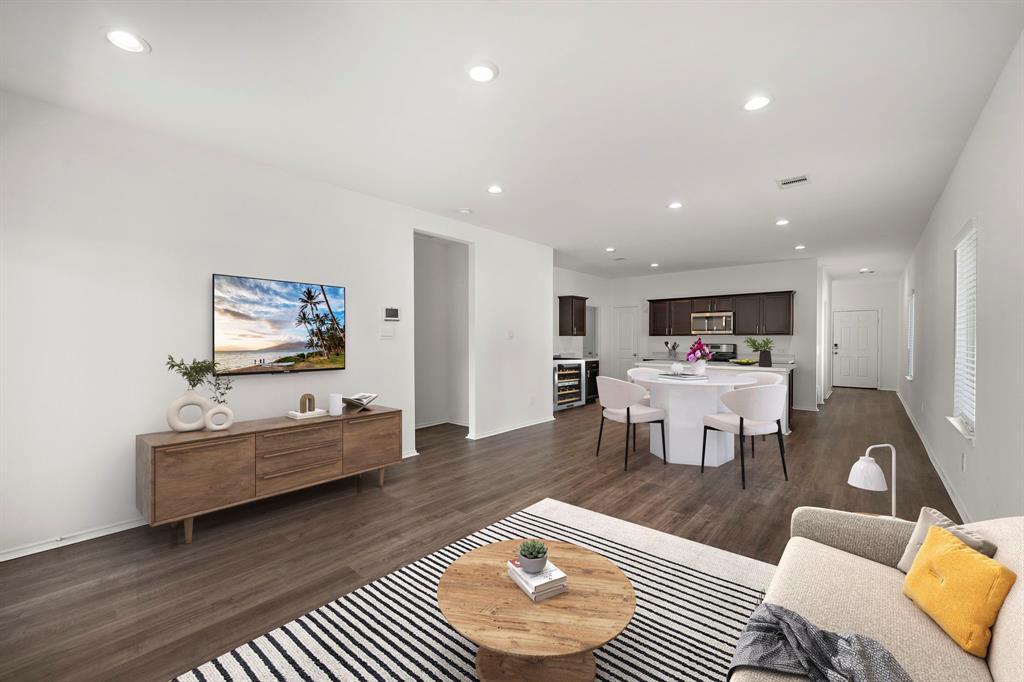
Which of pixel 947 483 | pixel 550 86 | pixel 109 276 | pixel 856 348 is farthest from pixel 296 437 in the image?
pixel 856 348

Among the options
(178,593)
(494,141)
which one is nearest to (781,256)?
(494,141)

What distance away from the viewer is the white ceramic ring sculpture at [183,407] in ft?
9.84

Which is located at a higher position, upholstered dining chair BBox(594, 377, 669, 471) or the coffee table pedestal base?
upholstered dining chair BBox(594, 377, 669, 471)

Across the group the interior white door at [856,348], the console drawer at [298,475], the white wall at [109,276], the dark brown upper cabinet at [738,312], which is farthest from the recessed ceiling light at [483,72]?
the interior white door at [856,348]

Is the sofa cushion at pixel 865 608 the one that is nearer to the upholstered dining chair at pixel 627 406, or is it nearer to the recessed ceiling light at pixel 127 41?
the upholstered dining chair at pixel 627 406

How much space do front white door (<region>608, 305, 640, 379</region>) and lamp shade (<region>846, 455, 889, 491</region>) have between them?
7987 millimetres

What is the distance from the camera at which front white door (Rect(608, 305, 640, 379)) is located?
9.95 meters

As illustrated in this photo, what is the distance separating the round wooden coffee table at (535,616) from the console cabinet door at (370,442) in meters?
2.04

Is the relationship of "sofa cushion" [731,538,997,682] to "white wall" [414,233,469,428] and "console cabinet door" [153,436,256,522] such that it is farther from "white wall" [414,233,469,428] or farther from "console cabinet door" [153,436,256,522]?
"white wall" [414,233,469,428]

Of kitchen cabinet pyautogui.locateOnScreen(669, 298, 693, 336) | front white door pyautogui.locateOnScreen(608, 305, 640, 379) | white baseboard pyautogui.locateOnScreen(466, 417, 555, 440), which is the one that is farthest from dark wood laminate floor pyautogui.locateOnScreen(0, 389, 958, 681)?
front white door pyautogui.locateOnScreen(608, 305, 640, 379)

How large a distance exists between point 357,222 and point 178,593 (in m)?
3.18

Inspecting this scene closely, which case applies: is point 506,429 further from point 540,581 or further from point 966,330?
point 966,330

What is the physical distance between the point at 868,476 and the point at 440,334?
5.57m

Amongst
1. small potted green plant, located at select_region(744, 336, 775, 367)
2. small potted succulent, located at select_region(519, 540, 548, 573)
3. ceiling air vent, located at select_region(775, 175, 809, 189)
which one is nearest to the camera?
small potted succulent, located at select_region(519, 540, 548, 573)
